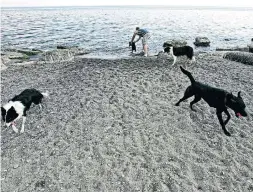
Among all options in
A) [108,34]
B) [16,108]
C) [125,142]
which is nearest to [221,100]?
[125,142]

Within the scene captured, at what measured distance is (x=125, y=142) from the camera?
8.83 meters

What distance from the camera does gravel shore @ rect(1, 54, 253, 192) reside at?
728cm

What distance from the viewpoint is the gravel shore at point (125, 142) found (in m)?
7.28

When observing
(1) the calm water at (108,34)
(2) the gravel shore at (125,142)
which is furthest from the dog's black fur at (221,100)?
(1) the calm water at (108,34)

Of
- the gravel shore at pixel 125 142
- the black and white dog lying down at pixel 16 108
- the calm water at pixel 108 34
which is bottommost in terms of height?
the calm water at pixel 108 34

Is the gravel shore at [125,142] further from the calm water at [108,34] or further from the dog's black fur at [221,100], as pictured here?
the calm water at [108,34]

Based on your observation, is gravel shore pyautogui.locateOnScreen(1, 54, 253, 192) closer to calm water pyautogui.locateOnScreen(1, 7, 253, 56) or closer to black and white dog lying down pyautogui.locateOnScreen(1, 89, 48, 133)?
black and white dog lying down pyautogui.locateOnScreen(1, 89, 48, 133)

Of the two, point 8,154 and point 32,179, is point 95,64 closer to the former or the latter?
point 8,154

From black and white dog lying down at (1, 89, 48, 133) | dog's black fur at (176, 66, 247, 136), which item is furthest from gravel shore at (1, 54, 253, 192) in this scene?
dog's black fur at (176, 66, 247, 136)

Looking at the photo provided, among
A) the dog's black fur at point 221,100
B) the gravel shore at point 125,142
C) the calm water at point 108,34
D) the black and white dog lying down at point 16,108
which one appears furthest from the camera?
the calm water at point 108,34

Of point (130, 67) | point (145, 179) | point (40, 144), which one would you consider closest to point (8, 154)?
point (40, 144)

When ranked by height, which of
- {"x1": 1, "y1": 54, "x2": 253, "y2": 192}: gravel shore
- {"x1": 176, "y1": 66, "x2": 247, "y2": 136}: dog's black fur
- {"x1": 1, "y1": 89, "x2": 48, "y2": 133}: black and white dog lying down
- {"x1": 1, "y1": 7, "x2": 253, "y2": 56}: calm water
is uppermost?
{"x1": 176, "y1": 66, "x2": 247, "y2": 136}: dog's black fur

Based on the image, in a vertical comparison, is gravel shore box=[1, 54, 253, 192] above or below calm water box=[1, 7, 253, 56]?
above

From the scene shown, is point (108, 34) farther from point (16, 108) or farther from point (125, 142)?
point (125, 142)
